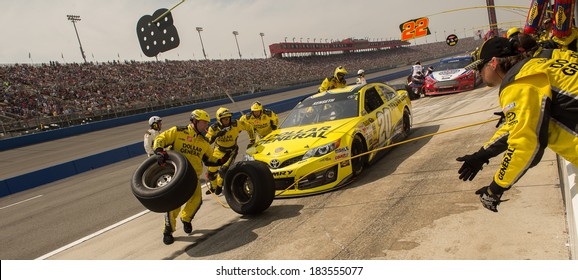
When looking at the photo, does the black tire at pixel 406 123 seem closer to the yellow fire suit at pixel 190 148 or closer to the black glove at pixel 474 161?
the yellow fire suit at pixel 190 148

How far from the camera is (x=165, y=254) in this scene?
4527 mm

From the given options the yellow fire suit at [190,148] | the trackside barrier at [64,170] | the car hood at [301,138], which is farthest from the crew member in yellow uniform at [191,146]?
the trackside barrier at [64,170]

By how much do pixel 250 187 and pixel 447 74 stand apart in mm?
13350

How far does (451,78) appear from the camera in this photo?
1575cm

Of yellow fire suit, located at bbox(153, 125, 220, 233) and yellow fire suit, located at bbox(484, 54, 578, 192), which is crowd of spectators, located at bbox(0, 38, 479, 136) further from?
yellow fire suit, located at bbox(484, 54, 578, 192)

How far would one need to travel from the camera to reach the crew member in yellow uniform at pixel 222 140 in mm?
7180

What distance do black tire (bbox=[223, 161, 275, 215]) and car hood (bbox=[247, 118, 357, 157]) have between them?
72 centimetres

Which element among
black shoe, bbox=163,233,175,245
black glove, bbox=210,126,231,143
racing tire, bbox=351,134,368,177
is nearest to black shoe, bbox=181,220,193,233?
black shoe, bbox=163,233,175,245

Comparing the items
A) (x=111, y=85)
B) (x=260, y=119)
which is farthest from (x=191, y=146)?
(x=111, y=85)

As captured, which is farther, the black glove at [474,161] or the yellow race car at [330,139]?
the yellow race car at [330,139]

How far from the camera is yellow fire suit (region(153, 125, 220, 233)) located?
522 cm

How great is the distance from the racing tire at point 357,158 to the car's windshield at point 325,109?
68 centimetres

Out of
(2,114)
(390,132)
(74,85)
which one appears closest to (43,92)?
(74,85)

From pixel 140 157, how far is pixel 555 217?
14.9 m
